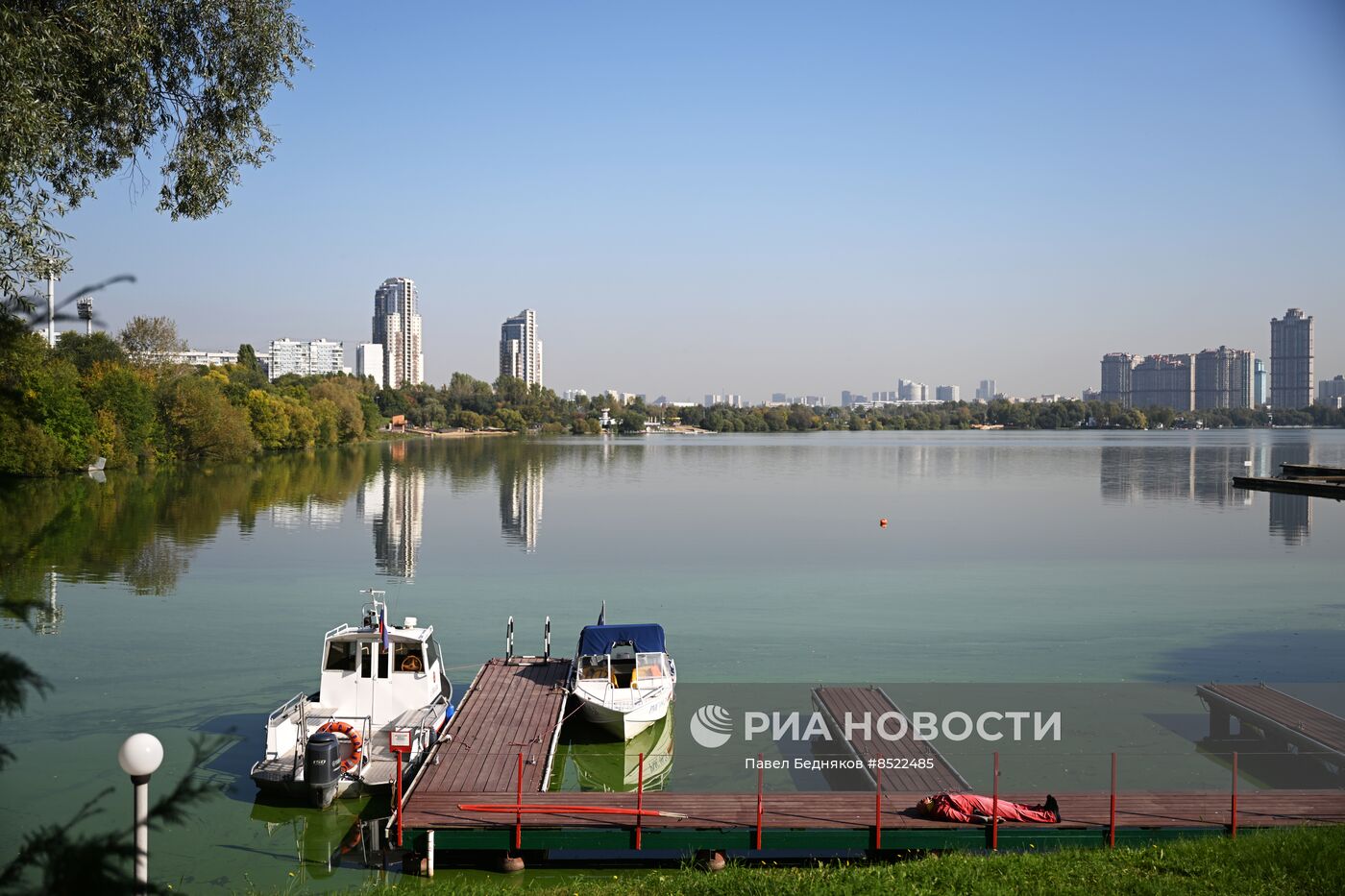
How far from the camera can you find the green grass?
9938 millimetres

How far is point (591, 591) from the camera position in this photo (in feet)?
109

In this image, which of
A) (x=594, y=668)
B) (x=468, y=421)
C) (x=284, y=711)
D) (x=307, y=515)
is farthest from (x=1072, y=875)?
(x=468, y=421)

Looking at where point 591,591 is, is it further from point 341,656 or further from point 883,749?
point 883,749

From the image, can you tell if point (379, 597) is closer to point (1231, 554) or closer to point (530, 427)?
point (1231, 554)

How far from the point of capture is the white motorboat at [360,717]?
15.3 metres

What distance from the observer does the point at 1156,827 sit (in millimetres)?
12750

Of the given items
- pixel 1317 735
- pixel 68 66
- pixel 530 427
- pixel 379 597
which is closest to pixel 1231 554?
pixel 1317 735

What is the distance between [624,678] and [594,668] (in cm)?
60

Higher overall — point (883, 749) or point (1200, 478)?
point (1200, 478)

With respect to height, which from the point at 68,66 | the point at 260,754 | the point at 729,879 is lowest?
the point at 260,754

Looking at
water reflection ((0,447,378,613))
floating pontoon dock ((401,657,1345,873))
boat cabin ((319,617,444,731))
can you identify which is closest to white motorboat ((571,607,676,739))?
boat cabin ((319,617,444,731))

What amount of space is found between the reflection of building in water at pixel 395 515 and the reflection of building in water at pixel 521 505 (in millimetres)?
4266

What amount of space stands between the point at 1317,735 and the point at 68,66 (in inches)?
776

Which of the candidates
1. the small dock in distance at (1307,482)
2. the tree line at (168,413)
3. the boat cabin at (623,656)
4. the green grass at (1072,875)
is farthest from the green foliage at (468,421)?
the green grass at (1072,875)
